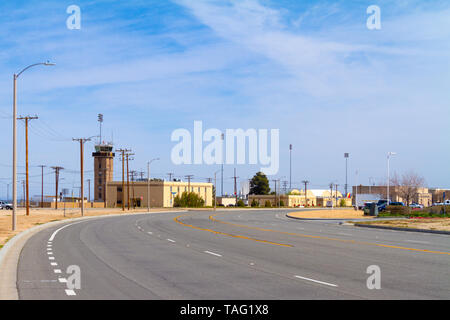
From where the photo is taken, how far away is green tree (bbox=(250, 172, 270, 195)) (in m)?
173

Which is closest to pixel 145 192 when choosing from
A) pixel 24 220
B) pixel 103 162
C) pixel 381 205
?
pixel 103 162

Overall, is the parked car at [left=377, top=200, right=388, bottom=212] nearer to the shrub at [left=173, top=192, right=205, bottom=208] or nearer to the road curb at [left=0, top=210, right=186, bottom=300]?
the road curb at [left=0, top=210, right=186, bottom=300]

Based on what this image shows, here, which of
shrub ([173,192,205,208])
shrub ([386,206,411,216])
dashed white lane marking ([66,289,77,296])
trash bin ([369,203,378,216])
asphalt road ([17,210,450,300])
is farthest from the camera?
shrub ([173,192,205,208])

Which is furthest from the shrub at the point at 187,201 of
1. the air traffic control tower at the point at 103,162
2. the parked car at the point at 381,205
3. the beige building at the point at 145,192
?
the parked car at the point at 381,205

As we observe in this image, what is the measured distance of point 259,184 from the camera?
174 m

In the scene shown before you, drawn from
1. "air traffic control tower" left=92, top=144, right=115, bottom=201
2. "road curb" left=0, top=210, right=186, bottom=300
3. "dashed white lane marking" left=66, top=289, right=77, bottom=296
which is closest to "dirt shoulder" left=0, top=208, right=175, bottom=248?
"road curb" left=0, top=210, right=186, bottom=300

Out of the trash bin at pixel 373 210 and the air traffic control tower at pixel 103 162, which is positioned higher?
the air traffic control tower at pixel 103 162

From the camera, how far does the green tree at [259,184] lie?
17341 centimetres

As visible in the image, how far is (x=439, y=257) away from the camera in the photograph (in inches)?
695

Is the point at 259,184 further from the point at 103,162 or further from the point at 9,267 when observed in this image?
the point at 9,267

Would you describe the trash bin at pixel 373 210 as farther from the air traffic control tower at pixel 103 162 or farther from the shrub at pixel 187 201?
the air traffic control tower at pixel 103 162

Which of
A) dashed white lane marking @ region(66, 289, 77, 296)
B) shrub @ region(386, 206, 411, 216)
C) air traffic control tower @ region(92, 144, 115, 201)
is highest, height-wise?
air traffic control tower @ region(92, 144, 115, 201)
